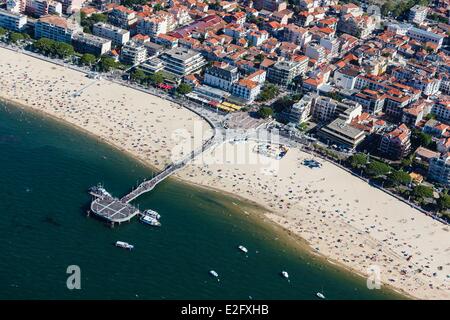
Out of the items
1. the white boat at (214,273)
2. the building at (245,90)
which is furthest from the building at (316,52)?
the white boat at (214,273)

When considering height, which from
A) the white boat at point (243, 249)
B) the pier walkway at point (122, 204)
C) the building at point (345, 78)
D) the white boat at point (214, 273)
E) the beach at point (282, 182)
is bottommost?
the white boat at point (214, 273)

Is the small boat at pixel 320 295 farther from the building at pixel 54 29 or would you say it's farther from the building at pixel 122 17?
the building at pixel 122 17

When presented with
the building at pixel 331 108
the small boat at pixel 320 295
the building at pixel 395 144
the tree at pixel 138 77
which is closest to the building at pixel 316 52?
the building at pixel 331 108

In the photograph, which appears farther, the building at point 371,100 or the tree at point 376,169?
the building at point 371,100

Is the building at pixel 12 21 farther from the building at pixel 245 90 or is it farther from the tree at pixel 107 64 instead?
the building at pixel 245 90

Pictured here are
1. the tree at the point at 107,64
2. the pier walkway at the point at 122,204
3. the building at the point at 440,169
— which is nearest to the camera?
the pier walkway at the point at 122,204

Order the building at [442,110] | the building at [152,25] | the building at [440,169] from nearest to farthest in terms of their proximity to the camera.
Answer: the building at [440,169], the building at [442,110], the building at [152,25]

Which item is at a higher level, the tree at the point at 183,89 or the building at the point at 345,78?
the building at the point at 345,78
